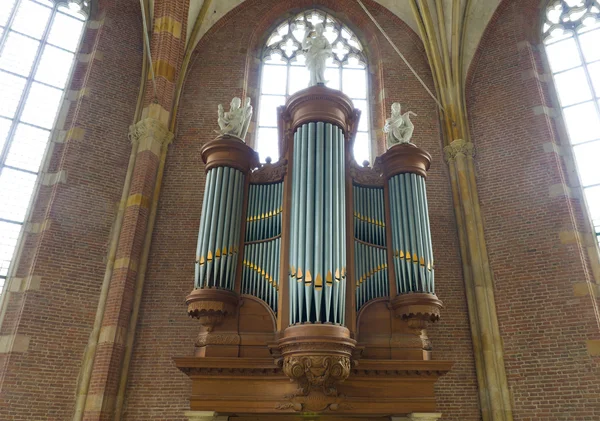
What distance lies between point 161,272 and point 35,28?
20.6 ft

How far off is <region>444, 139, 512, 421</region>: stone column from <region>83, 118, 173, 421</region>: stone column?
6.22 meters

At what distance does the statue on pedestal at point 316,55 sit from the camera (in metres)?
8.95

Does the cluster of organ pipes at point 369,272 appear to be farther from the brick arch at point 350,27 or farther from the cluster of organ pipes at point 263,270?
the brick arch at point 350,27

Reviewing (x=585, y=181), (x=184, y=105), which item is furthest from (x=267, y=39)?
(x=585, y=181)

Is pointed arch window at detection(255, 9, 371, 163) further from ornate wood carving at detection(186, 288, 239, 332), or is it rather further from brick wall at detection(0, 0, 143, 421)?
ornate wood carving at detection(186, 288, 239, 332)

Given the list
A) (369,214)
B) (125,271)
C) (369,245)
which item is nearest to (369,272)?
(369,245)

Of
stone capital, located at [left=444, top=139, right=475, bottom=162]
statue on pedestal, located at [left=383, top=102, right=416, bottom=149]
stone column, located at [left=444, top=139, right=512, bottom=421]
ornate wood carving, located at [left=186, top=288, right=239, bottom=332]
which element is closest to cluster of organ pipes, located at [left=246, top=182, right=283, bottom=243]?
ornate wood carving, located at [left=186, top=288, right=239, bottom=332]

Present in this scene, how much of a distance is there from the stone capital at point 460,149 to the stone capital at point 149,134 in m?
6.14

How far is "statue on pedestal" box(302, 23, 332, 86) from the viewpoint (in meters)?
8.95

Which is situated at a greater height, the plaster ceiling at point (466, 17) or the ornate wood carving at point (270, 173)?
the plaster ceiling at point (466, 17)

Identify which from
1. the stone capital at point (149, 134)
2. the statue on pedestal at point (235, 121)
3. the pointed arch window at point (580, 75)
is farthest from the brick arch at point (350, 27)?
the statue on pedestal at point (235, 121)

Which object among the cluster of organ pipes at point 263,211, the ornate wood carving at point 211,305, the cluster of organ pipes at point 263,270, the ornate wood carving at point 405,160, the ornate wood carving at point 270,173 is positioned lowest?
the ornate wood carving at point 211,305

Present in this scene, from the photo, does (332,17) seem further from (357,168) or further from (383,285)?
(383,285)

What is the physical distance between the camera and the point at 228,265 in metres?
7.46
